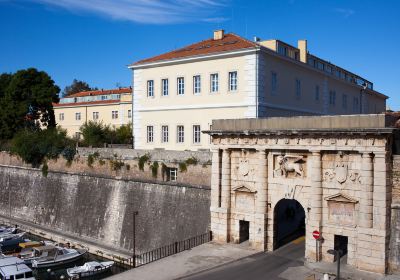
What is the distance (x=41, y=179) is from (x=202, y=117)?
16.1 metres

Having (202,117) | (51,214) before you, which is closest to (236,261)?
(202,117)

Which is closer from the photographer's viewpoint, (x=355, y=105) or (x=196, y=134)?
(x=196, y=134)

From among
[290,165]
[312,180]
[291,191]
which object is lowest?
[291,191]

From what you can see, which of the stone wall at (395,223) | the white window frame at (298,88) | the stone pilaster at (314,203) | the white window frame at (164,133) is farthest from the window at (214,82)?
the stone wall at (395,223)

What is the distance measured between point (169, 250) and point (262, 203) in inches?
255

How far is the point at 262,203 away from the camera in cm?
1967

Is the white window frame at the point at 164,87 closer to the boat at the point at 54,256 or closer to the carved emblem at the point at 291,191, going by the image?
the boat at the point at 54,256

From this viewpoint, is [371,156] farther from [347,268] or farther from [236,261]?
[236,261]

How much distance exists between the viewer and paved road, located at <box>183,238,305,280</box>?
643 inches

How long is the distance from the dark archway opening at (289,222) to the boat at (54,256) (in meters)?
12.9

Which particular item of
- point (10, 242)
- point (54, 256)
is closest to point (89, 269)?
point (54, 256)

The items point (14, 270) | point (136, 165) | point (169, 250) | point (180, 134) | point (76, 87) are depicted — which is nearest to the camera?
point (169, 250)

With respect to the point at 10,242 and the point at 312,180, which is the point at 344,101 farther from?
the point at 10,242

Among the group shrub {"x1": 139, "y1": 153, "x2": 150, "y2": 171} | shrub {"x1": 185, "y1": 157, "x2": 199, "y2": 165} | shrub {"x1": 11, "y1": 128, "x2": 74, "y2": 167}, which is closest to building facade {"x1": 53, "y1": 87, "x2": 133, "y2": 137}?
shrub {"x1": 11, "y1": 128, "x2": 74, "y2": 167}
